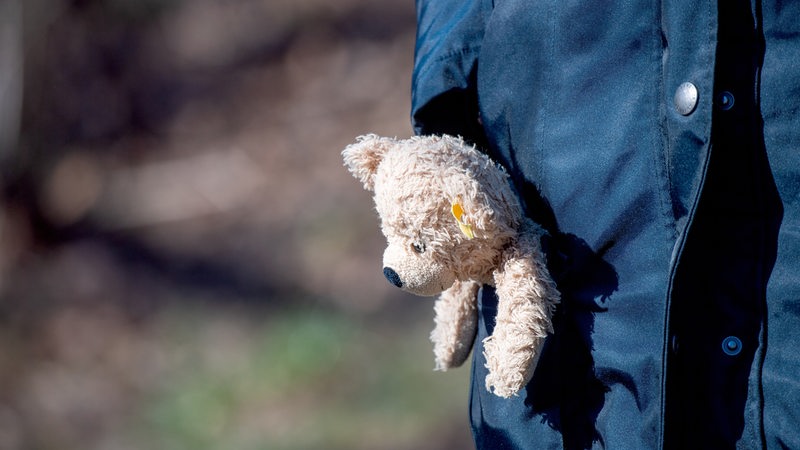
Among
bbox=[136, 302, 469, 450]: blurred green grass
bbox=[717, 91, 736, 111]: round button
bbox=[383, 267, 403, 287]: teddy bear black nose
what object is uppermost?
bbox=[717, 91, 736, 111]: round button

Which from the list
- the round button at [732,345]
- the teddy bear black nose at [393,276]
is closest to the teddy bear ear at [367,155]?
the teddy bear black nose at [393,276]

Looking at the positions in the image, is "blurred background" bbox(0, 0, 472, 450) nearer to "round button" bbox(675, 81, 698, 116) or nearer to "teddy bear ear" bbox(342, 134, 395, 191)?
"teddy bear ear" bbox(342, 134, 395, 191)

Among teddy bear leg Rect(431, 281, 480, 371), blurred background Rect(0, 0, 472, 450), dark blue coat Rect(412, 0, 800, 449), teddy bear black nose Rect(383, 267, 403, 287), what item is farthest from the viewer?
blurred background Rect(0, 0, 472, 450)

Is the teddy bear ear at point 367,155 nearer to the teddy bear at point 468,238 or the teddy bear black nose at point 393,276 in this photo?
the teddy bear at point 468,238

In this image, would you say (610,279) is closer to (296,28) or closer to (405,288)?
(405,288)

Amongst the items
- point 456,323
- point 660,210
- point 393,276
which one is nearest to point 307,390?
point 456,323

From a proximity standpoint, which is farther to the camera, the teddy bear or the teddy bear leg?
the teddy bear leg

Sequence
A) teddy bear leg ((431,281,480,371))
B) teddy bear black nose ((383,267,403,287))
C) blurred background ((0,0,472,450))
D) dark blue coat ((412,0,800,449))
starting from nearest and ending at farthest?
dark blue coat ((412,0,800,449)) < teddy bear black nose ((383,267,403,287)) < teddy bear leg ((431,281,480,371)) < blurred background ((0,0,472,450))

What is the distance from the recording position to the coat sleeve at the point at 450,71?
1.06m

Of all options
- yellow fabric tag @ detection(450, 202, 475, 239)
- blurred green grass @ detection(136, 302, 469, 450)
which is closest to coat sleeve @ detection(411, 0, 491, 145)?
yellow fabric tag @ detection(450, 202, 475, 239)

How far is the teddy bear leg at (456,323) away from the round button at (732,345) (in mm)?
343

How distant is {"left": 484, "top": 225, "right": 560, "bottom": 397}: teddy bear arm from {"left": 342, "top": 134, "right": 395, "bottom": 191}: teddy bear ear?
20 cm

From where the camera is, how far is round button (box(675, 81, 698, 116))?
841 mm

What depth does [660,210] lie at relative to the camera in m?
0.88
